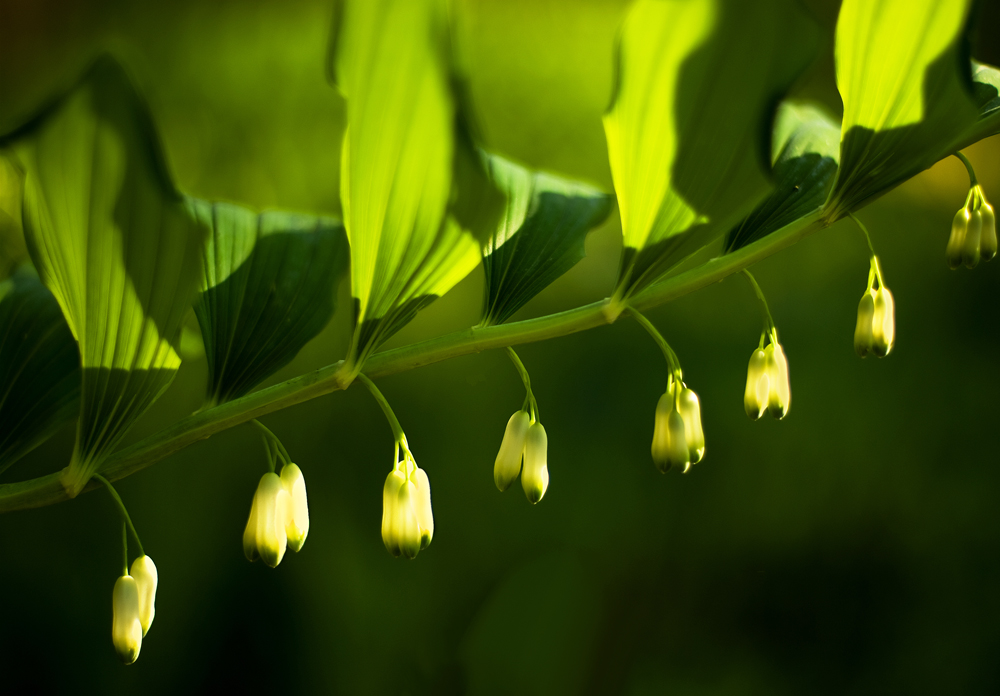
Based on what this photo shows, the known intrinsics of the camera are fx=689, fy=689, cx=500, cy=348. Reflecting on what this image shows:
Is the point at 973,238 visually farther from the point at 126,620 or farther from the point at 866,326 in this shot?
the point at 126,620

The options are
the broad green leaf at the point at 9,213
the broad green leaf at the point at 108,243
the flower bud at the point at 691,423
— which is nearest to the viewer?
the broad green leaf at the point at 108,243

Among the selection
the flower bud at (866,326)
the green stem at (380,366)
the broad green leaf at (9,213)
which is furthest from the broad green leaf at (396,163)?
the broad green leaf at (9,213)

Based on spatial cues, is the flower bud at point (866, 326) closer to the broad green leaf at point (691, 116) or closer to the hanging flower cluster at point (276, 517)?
the broad green leaf at point (691, 116)

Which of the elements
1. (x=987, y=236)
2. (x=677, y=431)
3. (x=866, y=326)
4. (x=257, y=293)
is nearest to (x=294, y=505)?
(x=257, y=293)

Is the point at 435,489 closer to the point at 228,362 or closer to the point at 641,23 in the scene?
the point at 228,362

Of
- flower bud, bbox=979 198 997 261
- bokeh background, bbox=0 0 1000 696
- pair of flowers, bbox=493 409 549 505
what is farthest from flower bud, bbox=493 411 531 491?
bokeh background, bbox=0 0 1000 696

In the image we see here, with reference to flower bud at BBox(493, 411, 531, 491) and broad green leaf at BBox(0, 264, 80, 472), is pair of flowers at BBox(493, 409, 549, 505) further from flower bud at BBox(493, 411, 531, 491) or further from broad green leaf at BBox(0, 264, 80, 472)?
broad green leaf at BBox(0, 264, 80, 472)
